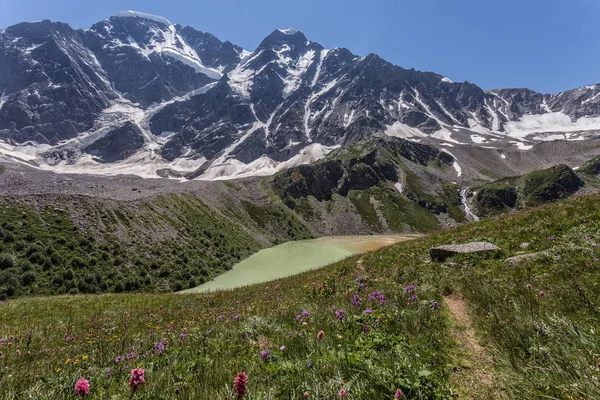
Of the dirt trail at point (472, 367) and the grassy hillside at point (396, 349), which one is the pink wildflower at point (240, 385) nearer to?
the grassy hillside at point (396, 349)

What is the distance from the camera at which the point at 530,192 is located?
7589 inches

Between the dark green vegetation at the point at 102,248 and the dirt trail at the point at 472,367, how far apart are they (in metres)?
38.1

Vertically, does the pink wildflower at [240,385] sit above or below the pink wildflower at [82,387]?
above

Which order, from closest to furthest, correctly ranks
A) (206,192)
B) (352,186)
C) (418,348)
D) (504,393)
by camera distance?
(504,393)
(418,348)
(206,192)
(352,186)

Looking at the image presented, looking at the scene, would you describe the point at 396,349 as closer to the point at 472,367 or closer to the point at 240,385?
the point at 472,367

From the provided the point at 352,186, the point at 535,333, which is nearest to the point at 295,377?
the point at 535,333

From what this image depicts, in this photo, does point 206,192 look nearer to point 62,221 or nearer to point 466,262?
point 62,221

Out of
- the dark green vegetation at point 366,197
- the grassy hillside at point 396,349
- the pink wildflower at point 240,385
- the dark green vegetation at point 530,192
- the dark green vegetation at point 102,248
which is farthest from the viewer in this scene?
the dark green vegetation at point 530,192

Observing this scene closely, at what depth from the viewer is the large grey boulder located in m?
11.9

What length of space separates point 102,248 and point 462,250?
145ft

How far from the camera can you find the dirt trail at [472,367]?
3729 millimetres

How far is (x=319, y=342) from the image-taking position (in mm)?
5648

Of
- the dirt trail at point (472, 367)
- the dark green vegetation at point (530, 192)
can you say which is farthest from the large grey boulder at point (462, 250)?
the dark green vegetation at point (530, 192)

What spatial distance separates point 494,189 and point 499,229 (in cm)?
21423
